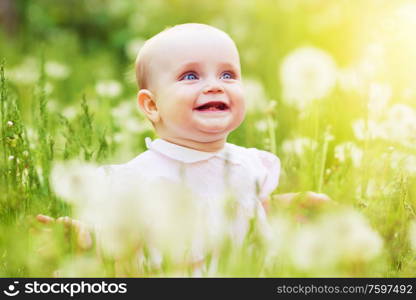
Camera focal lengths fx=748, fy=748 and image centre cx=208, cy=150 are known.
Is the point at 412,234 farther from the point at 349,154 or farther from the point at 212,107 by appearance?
the point at 212,107

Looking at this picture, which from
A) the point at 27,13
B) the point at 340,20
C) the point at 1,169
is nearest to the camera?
the point at 1,169

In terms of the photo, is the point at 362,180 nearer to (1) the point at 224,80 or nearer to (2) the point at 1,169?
(1) the point at 224,80

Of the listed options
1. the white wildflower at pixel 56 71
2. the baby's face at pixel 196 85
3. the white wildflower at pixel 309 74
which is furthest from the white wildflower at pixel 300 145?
the white wildflower at pixel 56 71

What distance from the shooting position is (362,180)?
1914mm

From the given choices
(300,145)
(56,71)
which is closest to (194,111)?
(300,145)

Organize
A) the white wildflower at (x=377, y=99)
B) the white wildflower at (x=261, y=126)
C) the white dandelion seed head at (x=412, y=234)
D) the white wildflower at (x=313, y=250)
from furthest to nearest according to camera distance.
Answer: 1. the white wildflower at (x=261, y=126)
2. the white wildflower at (x=377, y=99)
3. the white dandelion seed head at (x=412, y=234)
4. the white wildflower at (x=313, y=250)

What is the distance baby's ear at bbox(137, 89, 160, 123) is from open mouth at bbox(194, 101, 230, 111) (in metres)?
0.11

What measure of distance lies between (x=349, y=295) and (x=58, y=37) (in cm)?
396

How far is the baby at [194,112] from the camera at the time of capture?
159 centimetres

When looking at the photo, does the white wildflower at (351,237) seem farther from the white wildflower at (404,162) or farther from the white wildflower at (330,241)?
the white wildflower at (404,162)

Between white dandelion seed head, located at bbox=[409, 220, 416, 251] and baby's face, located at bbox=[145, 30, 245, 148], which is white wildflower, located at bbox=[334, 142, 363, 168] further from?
baby's face, located at bbox=[145, 30, 245, 148]

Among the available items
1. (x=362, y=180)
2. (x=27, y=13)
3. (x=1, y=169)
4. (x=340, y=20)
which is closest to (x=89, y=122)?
(x=1, y=169)

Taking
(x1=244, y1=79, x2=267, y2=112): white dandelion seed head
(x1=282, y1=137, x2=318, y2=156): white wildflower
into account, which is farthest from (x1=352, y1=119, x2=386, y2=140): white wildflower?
(x1=244, y1=79, x2=267, y2=112): white dandelion seed head

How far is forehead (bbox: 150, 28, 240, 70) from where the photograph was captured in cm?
161
